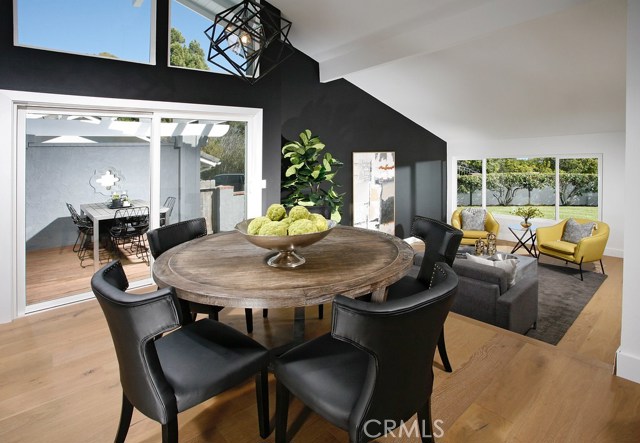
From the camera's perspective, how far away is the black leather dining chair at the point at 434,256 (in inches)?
86.0

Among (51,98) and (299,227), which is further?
(51,98)

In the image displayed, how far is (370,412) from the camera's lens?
45.4 inches

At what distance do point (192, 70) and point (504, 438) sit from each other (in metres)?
4.06

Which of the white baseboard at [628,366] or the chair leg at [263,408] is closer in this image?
the chair leg at [263,408]

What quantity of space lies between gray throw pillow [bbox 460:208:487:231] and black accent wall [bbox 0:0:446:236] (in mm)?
819

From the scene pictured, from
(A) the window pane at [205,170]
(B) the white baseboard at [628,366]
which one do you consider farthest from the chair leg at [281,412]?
(A) the window pane at [205,170]

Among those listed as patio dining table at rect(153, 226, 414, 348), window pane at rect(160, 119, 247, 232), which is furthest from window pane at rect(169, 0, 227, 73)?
patio dining table at rect(153, 226, 414, 348)

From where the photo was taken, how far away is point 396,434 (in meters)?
1.69

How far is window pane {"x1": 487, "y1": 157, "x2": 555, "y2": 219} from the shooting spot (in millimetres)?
7582

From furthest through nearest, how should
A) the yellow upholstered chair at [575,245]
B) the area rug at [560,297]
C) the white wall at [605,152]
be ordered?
the white wall at [605,152]
the yellow upholstered chair at [575,245]
the area rug at [560,297]

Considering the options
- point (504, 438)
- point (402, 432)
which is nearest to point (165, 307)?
point (402, 432)

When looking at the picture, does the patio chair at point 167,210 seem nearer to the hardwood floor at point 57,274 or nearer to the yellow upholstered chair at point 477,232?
the hardwood floor at point 57,274

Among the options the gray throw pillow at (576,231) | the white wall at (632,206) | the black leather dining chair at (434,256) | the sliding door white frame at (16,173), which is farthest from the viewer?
the gray throw pillow at (576,231)

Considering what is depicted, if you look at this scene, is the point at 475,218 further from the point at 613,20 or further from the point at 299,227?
the point at 299,227
